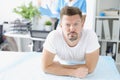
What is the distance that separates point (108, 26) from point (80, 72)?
1.30 metres

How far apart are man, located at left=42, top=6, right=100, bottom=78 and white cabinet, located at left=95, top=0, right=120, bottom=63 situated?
106 centimetres

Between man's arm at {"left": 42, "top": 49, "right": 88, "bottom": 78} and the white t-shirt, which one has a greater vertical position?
the white t-shirt

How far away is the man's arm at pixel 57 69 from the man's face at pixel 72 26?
0.21 m

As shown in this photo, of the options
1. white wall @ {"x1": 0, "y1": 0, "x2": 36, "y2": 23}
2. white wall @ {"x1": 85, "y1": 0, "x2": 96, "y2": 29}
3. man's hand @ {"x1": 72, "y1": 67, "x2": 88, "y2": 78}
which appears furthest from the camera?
white wall @ {"x1": 0, "y1": 0, "x2": 36, "y2": 23}

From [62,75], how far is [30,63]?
395mm

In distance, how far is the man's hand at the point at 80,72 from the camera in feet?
5.12

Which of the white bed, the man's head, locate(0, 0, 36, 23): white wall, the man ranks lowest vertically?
the white bed

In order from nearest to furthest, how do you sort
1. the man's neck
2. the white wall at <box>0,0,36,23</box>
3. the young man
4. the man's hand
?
1. the man's hand
2. the man's neck
3. the young man
4. the white wall at <box>0,0,36,23</box>

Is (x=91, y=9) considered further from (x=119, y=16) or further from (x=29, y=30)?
(x=29, y=30)

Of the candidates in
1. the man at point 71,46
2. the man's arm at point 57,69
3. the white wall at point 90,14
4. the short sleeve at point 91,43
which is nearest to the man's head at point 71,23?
the man at point 71,46

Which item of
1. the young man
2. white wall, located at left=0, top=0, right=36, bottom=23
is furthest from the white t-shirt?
white wall, located at left=0, top=0, right=36, bottom=23

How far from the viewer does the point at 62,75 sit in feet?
5.28

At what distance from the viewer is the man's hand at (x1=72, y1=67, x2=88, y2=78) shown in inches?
61.4

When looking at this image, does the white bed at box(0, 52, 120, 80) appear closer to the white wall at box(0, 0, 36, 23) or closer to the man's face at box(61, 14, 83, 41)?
the man's face at box(61, 14, 83, 41)
